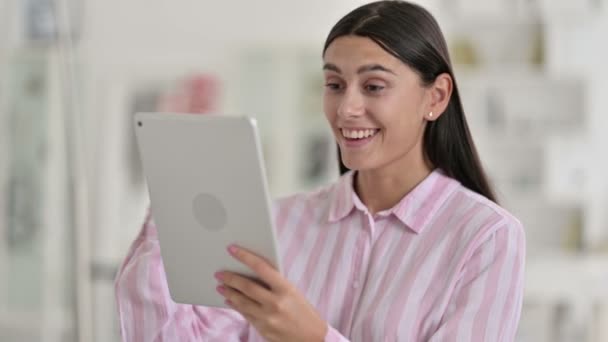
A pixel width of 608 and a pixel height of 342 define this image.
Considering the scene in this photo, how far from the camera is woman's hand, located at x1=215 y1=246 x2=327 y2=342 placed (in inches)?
47.7

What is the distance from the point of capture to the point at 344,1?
4398mm

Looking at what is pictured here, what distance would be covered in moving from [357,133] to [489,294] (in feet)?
0.94

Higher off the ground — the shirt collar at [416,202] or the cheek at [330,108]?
the cheek at [330,108]

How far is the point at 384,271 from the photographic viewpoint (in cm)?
145

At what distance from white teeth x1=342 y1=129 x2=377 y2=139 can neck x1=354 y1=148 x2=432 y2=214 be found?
0.37 feet

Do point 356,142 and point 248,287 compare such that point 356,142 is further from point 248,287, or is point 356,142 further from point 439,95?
point 248,287

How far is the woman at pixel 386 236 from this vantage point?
1345mm

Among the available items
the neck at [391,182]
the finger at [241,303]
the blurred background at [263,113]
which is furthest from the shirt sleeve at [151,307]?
the blurred background at [263,113]

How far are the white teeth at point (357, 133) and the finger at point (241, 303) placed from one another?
28 centimetres

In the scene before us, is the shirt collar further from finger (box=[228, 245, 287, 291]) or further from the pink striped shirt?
finger (box=[228, 245, 287, 291])

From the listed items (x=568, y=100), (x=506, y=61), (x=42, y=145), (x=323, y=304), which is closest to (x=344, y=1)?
(x=506, y=61)

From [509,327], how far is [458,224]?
0.16 meters

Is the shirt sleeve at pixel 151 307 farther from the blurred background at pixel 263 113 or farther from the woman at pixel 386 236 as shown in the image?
the blurred background at pixel 263 113

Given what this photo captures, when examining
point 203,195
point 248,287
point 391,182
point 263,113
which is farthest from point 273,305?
point 263,113
